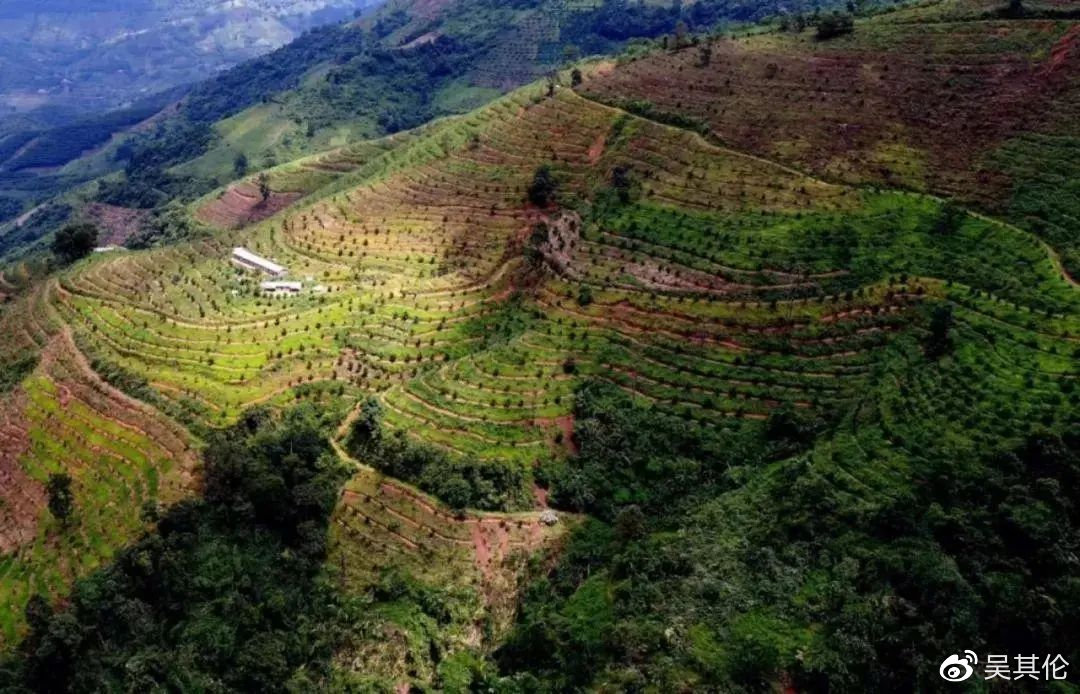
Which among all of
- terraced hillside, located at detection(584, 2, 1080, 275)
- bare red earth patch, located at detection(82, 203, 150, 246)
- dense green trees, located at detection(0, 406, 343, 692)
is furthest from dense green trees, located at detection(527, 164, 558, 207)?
bare red earth patch, located at detection(82, 203, 150, 246)

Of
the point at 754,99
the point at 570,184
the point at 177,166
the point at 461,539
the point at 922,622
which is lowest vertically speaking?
the point at 177,166

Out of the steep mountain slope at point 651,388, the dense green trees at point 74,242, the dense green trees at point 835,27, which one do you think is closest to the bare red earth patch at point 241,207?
the dense green trees at point 74,242

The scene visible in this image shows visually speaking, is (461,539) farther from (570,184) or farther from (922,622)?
(570,184)

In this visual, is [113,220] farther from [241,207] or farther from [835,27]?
[835,27]

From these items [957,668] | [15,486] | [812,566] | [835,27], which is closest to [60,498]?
[15,486]

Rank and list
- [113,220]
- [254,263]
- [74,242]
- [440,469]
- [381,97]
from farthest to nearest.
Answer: [381,97], [113,220], [74,242], [254,263], [440,469]

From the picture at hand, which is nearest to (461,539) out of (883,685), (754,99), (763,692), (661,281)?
(763,692)
